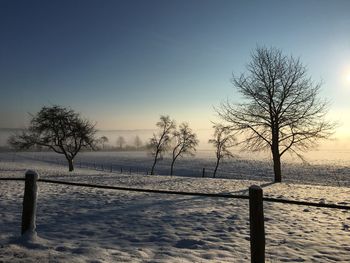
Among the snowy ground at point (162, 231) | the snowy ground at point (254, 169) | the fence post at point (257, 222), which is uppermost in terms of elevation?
the snowy ground at point (254, 169)

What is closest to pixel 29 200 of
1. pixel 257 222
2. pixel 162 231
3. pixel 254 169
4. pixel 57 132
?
pixel 162 231

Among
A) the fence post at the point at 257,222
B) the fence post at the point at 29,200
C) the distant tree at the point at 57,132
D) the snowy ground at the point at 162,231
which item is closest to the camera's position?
the fence post at the point at 257,222

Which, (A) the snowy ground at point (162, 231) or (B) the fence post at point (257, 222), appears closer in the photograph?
(B) the fence post at point (257, 222)

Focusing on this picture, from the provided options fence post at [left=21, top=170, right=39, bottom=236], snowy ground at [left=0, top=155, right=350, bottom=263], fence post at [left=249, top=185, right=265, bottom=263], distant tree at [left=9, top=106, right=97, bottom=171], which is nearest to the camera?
fence post at [left=249, top=185, right=265, bottom=263]

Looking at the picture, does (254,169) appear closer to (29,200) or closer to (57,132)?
(57,132)

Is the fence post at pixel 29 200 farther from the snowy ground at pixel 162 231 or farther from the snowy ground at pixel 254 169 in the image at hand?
the snowy ground at pixel 254 169

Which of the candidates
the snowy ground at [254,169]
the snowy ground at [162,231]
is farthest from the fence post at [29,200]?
the snowy ground at [254,169]

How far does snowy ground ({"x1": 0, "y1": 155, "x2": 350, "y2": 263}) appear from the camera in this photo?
6172 mm

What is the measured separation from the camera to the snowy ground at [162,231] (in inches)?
243

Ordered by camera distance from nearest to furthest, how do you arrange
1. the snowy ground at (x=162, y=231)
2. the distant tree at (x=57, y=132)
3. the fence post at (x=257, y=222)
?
the fence post at (x=257, y=222)
the snowy ground at (x=162, y=231)
the distant tree at (x=57, y=132)

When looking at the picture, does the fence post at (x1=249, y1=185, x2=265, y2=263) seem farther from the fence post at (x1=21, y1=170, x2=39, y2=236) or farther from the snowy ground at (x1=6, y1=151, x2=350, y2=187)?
the snowy ground at (x1=6, y1=151, x2=350, y2=187)

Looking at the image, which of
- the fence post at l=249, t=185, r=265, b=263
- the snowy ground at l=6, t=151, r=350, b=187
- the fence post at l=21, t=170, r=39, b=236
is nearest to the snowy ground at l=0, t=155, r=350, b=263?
the fence post at l=21, t=170, r=39, b=236

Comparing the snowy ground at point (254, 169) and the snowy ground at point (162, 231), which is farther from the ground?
the snowy ground at point (254, 169)

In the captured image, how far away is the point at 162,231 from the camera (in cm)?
829
